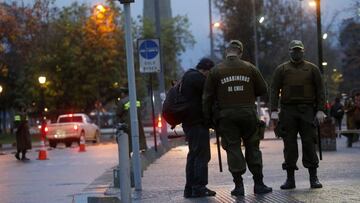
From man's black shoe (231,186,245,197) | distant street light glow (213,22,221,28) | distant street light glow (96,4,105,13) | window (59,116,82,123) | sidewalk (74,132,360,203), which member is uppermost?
distant street light glow (96,4,105,13)

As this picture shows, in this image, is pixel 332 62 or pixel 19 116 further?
pixel 332 62

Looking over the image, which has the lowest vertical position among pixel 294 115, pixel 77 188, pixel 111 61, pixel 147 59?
pixel 77 188

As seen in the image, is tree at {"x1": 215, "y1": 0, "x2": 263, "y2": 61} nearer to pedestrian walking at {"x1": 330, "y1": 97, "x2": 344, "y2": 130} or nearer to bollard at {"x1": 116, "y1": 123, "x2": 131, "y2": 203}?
pedestrian walking at {"x1": 330, "y1": 97, "x2": 344, "y2": 130}

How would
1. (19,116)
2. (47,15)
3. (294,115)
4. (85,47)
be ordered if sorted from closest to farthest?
(294,115)
(19,116)
(47,15)
(85,47)

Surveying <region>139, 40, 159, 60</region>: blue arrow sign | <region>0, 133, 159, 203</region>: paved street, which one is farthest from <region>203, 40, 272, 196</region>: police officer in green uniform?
<region>139, 40, 159, 60</region>: blue arrow sign

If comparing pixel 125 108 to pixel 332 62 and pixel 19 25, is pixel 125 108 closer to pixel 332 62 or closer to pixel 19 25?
pixel 19 25

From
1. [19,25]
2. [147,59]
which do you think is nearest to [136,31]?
[19,25]

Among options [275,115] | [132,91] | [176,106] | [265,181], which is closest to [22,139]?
[132,91]

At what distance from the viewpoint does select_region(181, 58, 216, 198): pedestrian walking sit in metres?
9.77

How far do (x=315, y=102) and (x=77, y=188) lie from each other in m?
6.00

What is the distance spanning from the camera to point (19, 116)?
25.9m

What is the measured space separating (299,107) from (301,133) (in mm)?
369

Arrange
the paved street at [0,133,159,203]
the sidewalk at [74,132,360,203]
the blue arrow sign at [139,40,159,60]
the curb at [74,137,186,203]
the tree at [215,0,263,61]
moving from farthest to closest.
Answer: the tree at [215,0,263,61], the blue arrow sign at [139,40,159,60], the paved street at [0,133,159,203], the curb at [74,137,186,203], the sidewalk at [74,132,360,203]

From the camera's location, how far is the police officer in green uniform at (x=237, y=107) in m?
9.31
